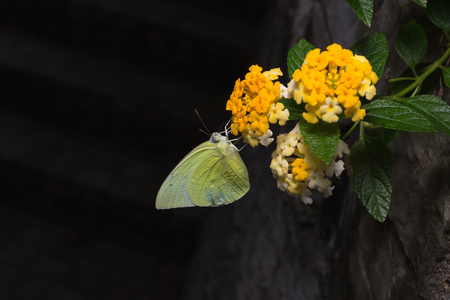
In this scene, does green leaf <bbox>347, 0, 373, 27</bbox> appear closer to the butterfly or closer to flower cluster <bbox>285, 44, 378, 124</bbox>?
flower cluster <bbox>285, 44, 378, 124</bbox>

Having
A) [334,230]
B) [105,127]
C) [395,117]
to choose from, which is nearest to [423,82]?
[395,117]

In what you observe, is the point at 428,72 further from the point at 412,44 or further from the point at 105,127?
the point at 105,127

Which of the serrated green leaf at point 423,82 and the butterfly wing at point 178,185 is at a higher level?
the serrated green leaf at point 423,82

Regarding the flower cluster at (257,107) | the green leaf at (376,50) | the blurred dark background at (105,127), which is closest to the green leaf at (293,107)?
the flower cluster at (257,107)

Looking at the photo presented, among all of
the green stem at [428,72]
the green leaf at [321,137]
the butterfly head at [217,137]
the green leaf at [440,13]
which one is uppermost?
the green leaf at [440,13]

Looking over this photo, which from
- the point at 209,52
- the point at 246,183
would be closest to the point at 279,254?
the point at 246,183

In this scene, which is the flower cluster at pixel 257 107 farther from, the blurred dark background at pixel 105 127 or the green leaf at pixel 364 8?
the blurred dark background at pixel 105 127

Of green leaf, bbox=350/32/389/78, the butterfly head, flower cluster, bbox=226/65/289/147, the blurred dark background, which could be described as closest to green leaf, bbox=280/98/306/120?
flower cluster, bbox=226/65/289/147

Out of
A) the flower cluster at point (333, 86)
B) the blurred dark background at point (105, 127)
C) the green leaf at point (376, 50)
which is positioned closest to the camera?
the flower cluster at point (333, 86)
